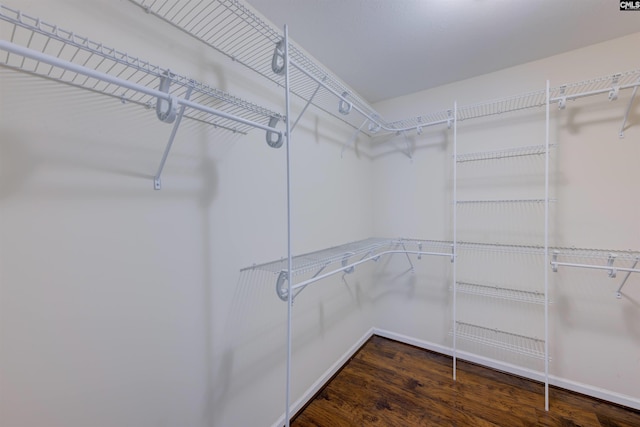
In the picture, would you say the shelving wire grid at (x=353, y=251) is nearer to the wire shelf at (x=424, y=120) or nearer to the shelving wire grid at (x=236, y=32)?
the shelving wire grid at (x=236, y=32)

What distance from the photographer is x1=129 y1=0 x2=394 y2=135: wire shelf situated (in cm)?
101

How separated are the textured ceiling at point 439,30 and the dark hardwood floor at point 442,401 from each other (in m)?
2.45

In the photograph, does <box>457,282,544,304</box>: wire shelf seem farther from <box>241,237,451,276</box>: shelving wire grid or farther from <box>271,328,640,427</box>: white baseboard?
<box>271,328,640,427</box>: white baseboard

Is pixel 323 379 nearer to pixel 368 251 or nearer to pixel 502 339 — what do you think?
pixel 368 251

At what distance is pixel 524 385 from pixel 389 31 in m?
2.71

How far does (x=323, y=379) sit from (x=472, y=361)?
1336 millimetres

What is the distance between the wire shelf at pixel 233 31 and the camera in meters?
1.01

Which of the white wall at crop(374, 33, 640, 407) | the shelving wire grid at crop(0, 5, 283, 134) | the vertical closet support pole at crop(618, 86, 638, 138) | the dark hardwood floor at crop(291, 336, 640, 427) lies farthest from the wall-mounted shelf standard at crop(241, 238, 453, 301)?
the vertical closet support pole at crop(618, 86, 638, 138)

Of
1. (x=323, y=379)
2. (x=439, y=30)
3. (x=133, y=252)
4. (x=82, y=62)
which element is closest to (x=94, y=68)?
(x=82, y=62)

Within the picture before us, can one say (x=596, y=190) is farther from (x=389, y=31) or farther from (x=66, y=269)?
(x=66, y=269)

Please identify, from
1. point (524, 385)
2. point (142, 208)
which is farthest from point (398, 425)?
point (142, 208)

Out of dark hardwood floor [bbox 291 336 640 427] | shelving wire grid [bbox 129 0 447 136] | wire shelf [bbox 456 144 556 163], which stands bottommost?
dark hardwood floor [bbox 291 336 640 427]

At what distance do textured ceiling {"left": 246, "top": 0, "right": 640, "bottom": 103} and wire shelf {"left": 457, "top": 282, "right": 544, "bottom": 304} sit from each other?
178 cm

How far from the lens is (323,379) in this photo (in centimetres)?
197
